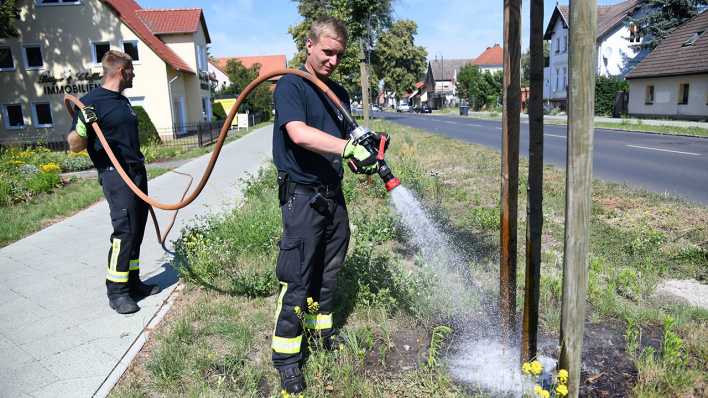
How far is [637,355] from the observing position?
10.5 ft

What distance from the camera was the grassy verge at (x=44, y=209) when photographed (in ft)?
23.6

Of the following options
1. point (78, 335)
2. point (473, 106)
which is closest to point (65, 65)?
point (78, 335)

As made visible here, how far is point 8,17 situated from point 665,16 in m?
37.2

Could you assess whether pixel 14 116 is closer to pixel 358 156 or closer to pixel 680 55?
pixel 358 156

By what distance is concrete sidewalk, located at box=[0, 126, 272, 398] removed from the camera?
3.30 metres

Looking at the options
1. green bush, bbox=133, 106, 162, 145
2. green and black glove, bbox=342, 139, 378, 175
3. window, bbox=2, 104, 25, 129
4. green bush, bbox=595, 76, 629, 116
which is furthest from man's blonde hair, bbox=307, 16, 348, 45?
green bush, bbox=595, 76, 629, 116

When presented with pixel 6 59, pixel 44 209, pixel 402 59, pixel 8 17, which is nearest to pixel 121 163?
pixel 44 209

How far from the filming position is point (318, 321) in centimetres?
342

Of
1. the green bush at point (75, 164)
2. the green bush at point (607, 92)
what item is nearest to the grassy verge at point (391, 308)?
the green bush at point (75, 164)

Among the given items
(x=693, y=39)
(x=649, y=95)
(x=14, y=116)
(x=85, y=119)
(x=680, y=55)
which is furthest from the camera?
(x=649, y=95)

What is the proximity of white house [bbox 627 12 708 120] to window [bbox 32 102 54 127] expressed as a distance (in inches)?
1323

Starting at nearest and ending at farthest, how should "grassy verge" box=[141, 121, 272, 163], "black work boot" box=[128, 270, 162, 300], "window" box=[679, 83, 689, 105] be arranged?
"black work boot" box=[128, 270, 162, 300] → "grassy verge" box=[141, 121, 272, 163] → "window" box=[679, 83, 689, 105]

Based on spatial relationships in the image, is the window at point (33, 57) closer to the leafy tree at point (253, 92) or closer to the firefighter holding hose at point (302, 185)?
the leafy tree at point (253, 92)

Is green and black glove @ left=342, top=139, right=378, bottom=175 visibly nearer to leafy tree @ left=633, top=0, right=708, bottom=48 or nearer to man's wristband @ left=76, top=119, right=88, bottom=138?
man's wristband @ left=76, top=119, right=88, bottom=138
